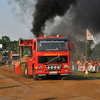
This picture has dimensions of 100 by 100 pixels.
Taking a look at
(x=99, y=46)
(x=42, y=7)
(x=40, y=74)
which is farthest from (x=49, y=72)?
(x=99, y=46)

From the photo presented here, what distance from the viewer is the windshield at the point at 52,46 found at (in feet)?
45.7

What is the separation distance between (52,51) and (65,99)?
657 cm

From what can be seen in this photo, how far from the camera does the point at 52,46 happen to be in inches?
554

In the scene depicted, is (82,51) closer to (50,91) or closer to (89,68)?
(89,68)

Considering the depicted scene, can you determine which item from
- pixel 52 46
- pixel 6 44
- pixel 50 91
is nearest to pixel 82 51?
pixel 6 44

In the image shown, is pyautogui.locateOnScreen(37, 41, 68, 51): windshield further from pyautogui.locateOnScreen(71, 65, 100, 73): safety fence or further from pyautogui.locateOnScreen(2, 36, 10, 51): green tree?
pyautogui.locateOnScreen(2, 36, 10, 51): green tree

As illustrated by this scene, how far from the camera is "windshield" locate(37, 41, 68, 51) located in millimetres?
13938

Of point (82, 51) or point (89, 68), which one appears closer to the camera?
point (89, 68)

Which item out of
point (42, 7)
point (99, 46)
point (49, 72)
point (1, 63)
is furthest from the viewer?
point (99, 46)

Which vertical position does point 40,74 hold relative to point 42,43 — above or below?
below

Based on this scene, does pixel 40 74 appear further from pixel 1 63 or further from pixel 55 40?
pixel 1 63

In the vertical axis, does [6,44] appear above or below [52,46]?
above

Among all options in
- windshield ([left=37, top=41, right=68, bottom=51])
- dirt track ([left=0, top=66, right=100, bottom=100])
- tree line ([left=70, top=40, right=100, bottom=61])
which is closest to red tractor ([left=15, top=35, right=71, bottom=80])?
windshield ([left=37, top=41, right=68, bottom=51])

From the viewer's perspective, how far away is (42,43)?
14.0 meters
